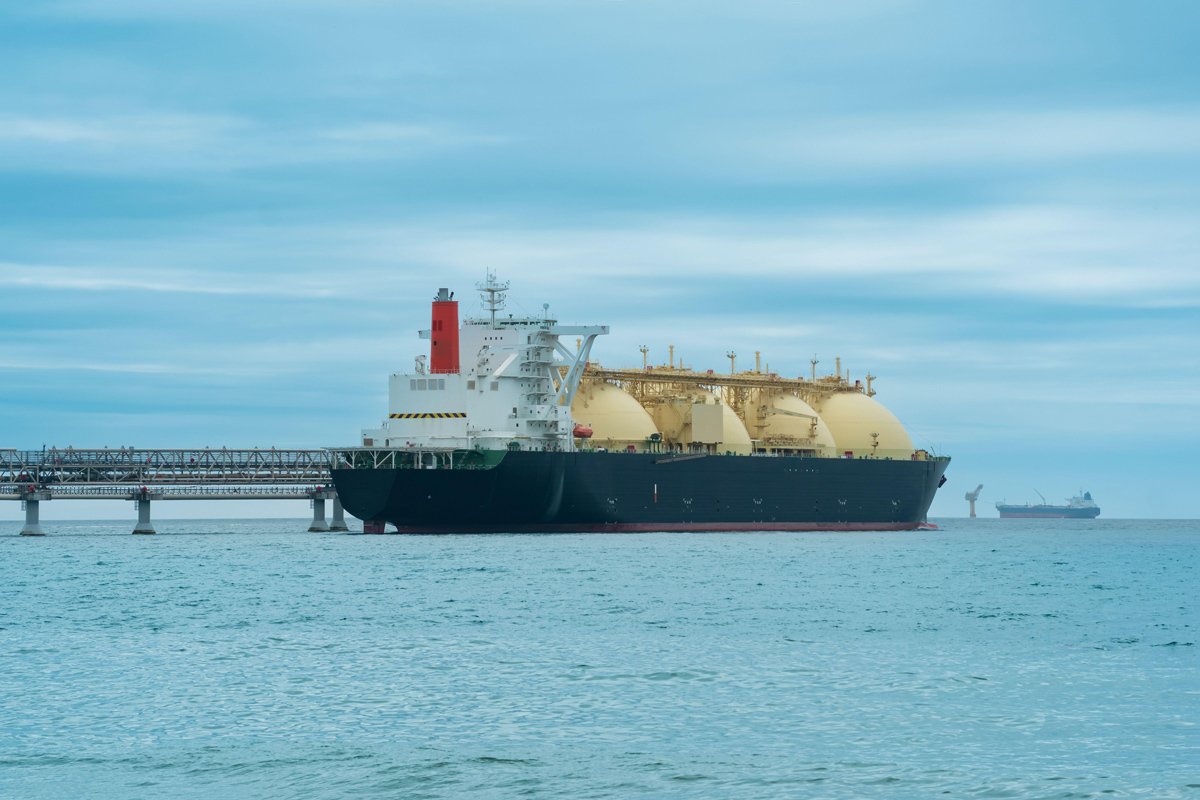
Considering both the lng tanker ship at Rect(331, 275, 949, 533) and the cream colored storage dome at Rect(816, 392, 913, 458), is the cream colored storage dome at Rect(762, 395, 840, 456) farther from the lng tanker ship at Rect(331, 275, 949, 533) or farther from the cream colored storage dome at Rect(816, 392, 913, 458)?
the cream colored storage dome at Rect(816, 392, 913, 458)

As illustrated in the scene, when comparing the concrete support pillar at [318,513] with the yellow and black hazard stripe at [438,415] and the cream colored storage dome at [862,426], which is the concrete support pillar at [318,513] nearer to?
the yellow and black hazard stripe at [438,415]

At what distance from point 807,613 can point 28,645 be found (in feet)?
59.2

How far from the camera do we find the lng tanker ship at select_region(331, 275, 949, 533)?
3024 inches

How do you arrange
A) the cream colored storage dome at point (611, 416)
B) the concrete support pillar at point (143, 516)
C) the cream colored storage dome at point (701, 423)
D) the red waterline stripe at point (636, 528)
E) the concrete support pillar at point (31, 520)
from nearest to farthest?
the red waterline stripe at point (636, 528) → the cream colored storage dome at point (611, 416) → the cream colored storage dome at point (701, 423) → the concrete support pillar at point (31, 520) → the concrete support pillar at point (143, 516)

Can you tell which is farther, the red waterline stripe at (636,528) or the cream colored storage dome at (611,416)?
the cream colored storage dome at (611,416)

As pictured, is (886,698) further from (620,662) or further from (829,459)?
(829,459)

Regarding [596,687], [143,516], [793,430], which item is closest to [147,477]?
[143,516]

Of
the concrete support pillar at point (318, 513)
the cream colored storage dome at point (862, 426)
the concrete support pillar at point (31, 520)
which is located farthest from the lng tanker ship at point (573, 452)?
the concrete support pillar at point (31, 520)

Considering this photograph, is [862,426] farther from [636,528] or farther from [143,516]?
[143,516]

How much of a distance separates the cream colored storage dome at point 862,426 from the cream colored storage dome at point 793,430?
4.07 meters

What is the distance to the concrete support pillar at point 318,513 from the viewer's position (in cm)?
9756

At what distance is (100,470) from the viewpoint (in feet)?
312

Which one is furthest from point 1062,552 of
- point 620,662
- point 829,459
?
point 620,662

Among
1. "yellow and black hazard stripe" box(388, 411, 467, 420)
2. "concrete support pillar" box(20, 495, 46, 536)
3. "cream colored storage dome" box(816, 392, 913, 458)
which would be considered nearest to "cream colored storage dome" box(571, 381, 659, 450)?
"yellow and black hazard stripe" box(388, 411, 467, 420)
